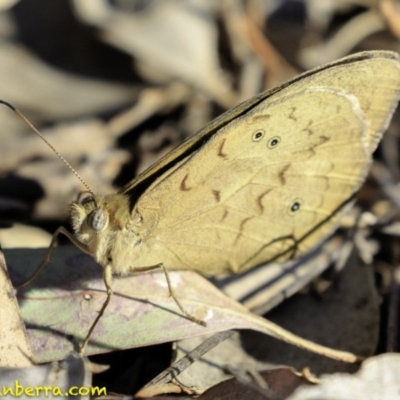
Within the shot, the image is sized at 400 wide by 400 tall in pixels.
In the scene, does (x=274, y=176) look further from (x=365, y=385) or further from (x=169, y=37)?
(x=169, y=37)

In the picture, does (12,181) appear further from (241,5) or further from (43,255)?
(241,5)

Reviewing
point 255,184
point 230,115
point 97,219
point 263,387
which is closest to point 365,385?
point 263,387

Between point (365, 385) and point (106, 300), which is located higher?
point (106, 300)

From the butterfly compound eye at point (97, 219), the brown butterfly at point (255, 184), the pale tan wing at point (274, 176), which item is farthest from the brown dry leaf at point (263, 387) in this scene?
the butterfly compound eye at point (97, 219)

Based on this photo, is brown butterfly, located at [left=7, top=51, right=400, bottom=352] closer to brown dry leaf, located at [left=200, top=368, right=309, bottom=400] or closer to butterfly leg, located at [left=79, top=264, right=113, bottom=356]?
butterfly leg, located at [left=79, top=264, right=113, bottom=356]

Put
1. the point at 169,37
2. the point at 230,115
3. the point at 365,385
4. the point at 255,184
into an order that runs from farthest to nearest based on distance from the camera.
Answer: the point at 169,37 < the point at 255,184 < the point at 230,115 < the point at 365,385

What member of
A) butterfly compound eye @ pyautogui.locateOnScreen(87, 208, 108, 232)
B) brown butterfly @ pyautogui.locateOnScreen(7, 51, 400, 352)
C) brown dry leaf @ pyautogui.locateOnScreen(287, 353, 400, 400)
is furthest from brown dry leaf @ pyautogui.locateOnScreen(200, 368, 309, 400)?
butterfly compound eye @ pyautogui.locateOnScreen(87, 208, 108, 232)

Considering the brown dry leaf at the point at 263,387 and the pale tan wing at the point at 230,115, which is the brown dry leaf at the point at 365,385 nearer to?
the brown dry leaf at the point at 263,387

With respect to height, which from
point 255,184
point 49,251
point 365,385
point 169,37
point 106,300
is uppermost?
point 169,37
